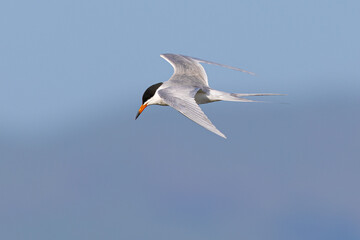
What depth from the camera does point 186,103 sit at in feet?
36.0

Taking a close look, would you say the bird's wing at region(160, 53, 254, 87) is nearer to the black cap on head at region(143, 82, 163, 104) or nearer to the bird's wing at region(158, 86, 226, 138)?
the black cap on head at region(143, 82, 163, 104)

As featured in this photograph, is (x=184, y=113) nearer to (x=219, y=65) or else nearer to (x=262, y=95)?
(x=262, y=95)

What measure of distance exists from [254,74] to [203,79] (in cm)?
155

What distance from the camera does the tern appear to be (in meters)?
10.6

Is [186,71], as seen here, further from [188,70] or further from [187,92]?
[187,92]

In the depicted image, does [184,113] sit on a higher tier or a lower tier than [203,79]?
lower

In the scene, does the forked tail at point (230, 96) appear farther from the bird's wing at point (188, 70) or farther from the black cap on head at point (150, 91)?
the black cap on head at point (150, 91)

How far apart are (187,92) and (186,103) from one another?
728 mm

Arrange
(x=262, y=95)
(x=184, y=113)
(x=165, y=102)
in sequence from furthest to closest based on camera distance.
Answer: (x=262, y=95) → (x=165, y=102) → (x=184, y=113)

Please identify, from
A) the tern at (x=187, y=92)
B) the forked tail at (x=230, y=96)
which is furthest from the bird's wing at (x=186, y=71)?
the forked tail at (x=230, y=96)

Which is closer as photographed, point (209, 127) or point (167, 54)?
point (209, 127)

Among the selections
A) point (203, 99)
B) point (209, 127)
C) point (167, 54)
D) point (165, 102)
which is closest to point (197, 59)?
point (167, 54)

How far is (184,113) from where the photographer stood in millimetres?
10453

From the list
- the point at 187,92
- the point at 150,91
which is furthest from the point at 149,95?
the point at 187,92
